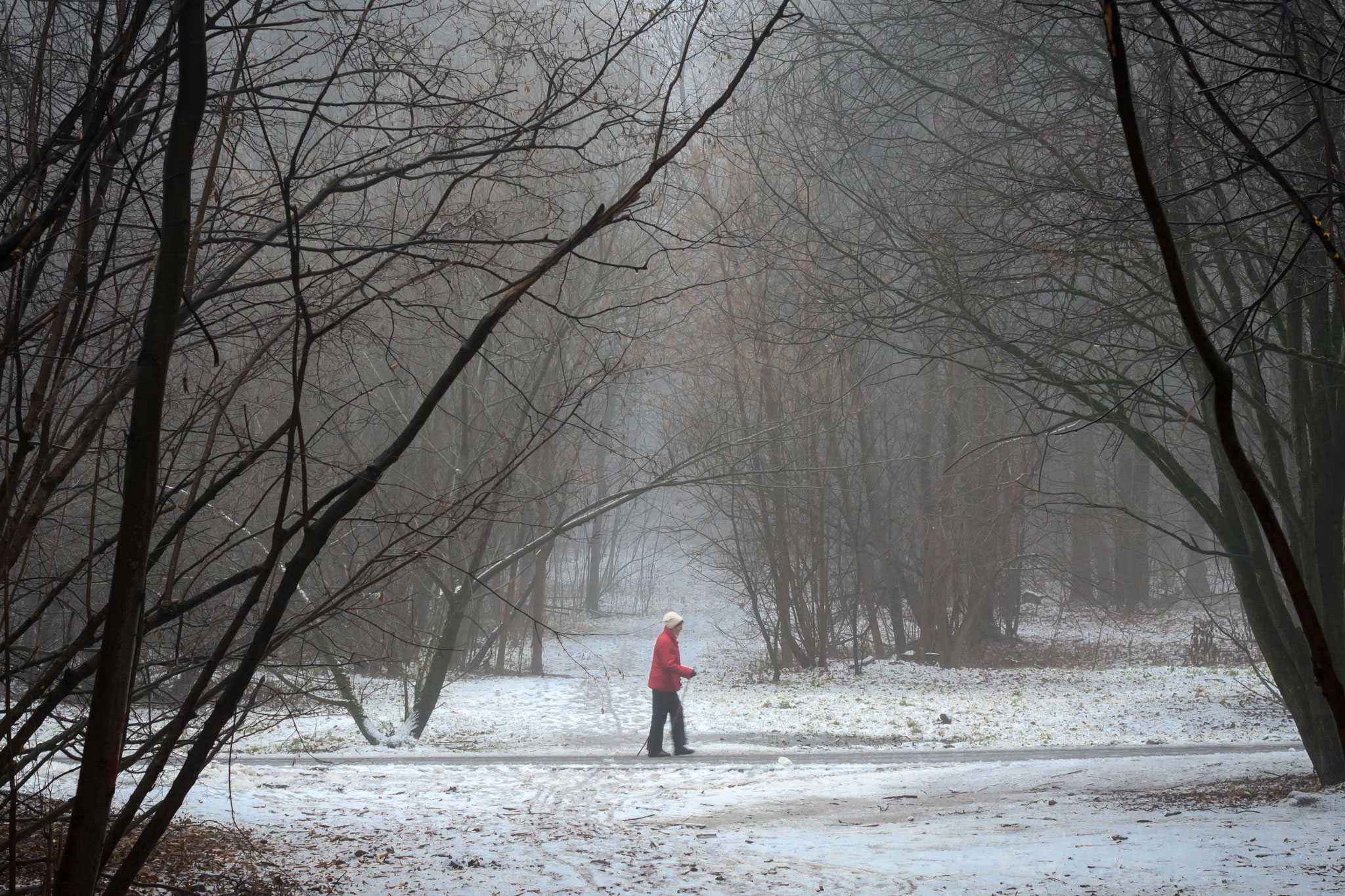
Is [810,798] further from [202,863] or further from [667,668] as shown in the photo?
[202,863]

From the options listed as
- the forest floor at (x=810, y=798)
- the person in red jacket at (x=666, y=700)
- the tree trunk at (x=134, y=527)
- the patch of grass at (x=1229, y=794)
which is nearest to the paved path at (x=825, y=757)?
the forest floor at (x=810, y=798)

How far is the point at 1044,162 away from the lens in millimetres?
7812

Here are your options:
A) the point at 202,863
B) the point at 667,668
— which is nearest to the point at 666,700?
the point at 667,668

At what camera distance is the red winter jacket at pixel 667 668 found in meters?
10.7

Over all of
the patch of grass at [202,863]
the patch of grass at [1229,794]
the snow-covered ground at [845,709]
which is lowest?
the snow-covered ground at [845,709]

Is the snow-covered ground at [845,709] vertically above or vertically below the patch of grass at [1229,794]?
below

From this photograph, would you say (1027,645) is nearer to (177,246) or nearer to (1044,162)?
(1044,162)

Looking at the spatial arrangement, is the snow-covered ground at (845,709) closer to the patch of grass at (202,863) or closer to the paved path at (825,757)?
the paved path at (825,757)

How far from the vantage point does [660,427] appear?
19141 mm

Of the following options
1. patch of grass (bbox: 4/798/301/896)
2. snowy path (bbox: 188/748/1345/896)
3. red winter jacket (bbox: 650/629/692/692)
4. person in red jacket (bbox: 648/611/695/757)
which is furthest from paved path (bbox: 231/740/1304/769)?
patch of grass (bbox: 4/798/301/896)

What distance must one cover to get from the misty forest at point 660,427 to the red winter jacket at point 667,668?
0.25 ft

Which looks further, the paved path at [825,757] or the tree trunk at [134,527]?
the paved path at [825,757]

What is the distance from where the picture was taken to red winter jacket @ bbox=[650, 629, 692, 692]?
10.7 m

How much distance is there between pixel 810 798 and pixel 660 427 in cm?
1182
